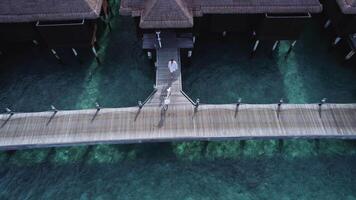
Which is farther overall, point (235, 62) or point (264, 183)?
point (235, 62)

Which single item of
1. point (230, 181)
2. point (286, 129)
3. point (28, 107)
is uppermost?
point (28, 107)

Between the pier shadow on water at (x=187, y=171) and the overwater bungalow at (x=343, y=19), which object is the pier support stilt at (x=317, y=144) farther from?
the overwater bungalow at (x=343, y=19)

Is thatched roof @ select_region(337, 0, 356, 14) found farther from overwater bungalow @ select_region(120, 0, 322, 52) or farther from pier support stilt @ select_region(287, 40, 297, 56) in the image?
pier support stilt @ select_region(287, 40, 297, 56)

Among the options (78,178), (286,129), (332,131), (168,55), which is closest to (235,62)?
(168,55)

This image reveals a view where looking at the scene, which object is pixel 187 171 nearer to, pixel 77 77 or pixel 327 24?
pixel 77 77

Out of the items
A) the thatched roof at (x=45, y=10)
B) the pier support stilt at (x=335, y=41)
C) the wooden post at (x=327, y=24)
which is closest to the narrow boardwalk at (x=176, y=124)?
the pier support stilt at (x=335, y=41)

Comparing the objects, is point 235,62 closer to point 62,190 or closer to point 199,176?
point 199,176

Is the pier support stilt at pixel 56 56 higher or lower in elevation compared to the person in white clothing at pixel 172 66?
higher
